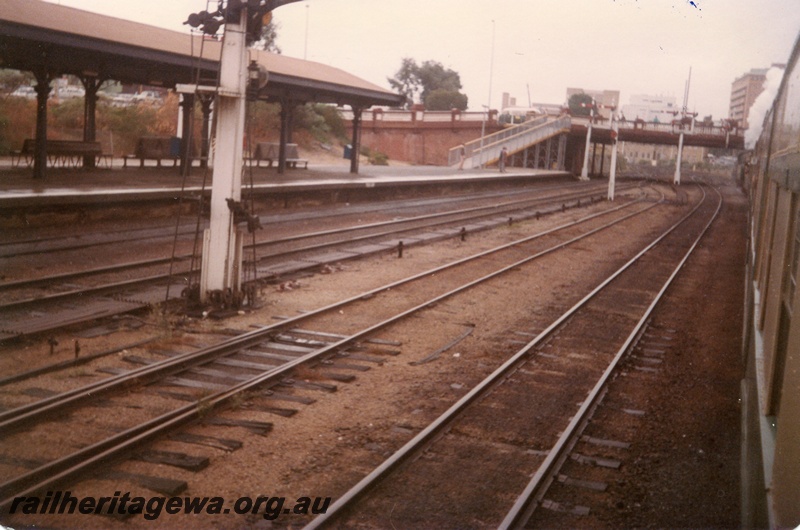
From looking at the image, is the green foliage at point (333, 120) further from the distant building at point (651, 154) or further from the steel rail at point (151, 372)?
the distant building at point (651, 154)

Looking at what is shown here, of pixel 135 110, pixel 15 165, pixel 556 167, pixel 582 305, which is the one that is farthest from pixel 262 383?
pixel 556 167

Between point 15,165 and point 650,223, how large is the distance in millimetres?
20526

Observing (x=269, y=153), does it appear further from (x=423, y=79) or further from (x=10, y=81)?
(x=423, y=79)

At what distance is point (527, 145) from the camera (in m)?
52.6

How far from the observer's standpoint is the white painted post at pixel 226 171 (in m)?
10.2

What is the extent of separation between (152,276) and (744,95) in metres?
69.3

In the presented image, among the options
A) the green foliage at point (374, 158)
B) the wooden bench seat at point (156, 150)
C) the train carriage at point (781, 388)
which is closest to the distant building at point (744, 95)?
the green foliage at point (374, 158)

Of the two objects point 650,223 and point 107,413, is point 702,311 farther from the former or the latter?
point 650,223

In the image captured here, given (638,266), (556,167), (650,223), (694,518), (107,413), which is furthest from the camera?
(556,167)

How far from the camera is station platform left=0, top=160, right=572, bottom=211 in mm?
15125

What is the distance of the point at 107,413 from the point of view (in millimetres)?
6461

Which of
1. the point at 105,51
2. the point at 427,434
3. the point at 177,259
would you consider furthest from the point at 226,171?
the point at 105,51

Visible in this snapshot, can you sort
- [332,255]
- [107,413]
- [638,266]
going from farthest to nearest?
[638,266]
[332,255]
[107,413]

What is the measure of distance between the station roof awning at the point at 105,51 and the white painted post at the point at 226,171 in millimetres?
2618
